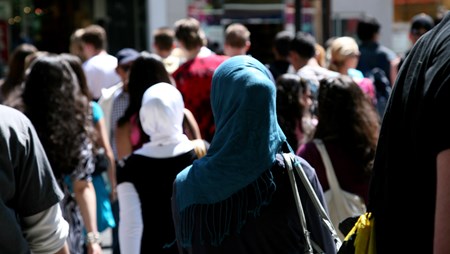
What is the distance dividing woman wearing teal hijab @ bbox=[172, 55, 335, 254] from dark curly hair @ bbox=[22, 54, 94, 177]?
1.96 meters

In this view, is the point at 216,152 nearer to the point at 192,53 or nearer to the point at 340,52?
the point at 192,53

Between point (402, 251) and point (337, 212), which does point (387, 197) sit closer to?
point (402, 251)

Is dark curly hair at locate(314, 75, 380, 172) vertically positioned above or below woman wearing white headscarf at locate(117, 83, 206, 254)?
above

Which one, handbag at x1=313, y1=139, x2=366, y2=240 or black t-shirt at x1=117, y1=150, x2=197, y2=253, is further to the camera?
handbag at x1=313, y1=139, x2=366, y2=240

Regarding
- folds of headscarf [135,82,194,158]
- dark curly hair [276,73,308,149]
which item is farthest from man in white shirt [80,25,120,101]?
folds of headscarf [135,82,194,158]

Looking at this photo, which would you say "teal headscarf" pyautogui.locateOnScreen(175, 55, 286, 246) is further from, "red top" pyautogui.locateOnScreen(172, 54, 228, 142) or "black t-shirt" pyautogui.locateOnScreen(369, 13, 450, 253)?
"red top" pyautogui.locateOnScreen(172, 54, 228, 142)

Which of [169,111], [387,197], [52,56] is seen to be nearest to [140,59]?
[52,56]

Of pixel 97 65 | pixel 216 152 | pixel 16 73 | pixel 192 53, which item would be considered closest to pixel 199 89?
pixel 192 53

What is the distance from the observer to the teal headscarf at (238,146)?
3.14 meters

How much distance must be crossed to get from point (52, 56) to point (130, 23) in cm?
1300

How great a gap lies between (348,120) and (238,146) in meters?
1.76

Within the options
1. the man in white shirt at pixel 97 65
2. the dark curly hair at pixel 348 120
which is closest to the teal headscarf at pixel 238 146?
the dark curly hair at pixel 348 120

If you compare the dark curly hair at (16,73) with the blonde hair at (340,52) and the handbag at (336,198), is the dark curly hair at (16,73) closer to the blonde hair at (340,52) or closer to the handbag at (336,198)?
the blonde hair at (340,52)

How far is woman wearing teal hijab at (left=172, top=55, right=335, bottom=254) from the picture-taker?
313cm
